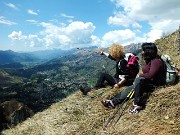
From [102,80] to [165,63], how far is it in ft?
19.4

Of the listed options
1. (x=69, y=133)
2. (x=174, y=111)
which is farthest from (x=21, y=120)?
(x=174, y=111)

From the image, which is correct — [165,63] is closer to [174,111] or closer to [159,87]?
[159,87]

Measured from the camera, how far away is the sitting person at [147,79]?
500 inches

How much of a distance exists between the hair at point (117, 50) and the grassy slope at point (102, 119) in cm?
229

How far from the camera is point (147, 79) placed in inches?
509

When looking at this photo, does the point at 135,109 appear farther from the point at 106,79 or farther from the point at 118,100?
the point at 106,79

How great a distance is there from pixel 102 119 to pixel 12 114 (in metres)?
10.0

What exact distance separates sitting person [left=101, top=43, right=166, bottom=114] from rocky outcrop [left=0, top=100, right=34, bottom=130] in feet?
28.9

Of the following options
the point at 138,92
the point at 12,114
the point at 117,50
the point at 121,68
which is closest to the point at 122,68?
the point at 121,68

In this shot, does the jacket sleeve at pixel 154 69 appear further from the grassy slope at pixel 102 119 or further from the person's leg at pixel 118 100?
the person's leg at pixel 118 100

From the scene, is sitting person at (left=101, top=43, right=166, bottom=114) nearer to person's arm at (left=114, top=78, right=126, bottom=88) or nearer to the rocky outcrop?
person's arm at (left=114, top=78, right=126, bottom=88)

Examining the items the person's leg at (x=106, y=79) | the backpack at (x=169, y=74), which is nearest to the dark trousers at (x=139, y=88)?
the backpack at (x=169, y=74)

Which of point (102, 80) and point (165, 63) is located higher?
point (165, 63)

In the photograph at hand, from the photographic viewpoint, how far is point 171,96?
12.5m
